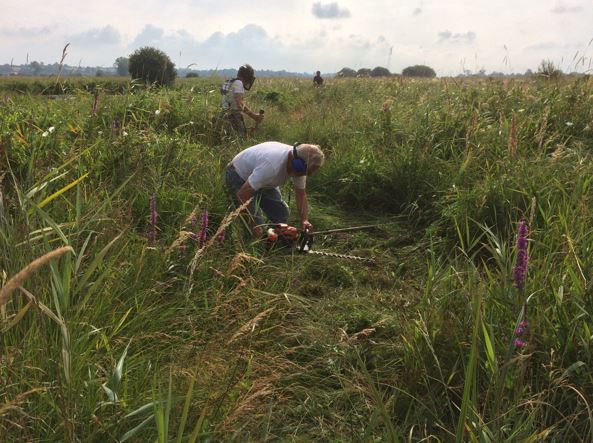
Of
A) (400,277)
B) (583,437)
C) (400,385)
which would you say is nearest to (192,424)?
(400,385)

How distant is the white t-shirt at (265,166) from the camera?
12.3ft

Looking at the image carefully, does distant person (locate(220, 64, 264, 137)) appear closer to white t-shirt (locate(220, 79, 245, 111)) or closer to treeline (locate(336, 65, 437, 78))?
white t-shirt (locate(220, 79, 245, 111))

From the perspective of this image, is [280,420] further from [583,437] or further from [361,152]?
[361,152]

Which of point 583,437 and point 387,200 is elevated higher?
point 387,200

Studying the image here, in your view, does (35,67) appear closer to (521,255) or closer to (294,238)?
(294,238)

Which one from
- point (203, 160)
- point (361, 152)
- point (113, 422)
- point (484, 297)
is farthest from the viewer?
point (361, 152)

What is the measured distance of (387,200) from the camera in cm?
501

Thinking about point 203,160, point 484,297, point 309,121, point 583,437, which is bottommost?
point 583,437

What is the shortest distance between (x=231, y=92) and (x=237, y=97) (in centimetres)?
16

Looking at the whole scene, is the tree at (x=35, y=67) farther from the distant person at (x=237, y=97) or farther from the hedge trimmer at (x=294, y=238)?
the distant person at (x=237, y=97)

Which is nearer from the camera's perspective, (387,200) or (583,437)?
(583,437)

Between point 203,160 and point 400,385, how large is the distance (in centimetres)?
310

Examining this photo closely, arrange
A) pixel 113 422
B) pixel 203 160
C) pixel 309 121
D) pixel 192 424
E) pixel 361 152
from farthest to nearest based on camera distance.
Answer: pixel 309 121, pixel 361 152, pixel 203 160, pixel 192 424, pixel 113 422

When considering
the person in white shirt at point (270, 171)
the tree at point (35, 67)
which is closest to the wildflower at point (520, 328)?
the person in white shirt at point (270, 171)
